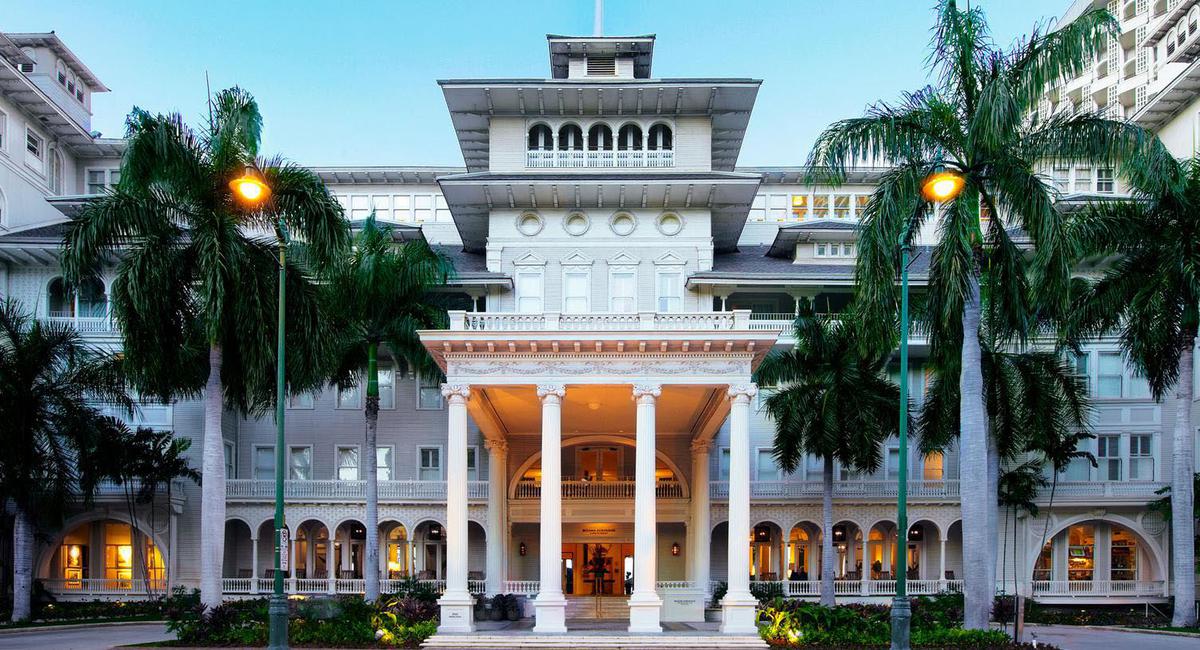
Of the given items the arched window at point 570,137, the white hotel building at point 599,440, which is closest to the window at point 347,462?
the white hotel building at point 599,440

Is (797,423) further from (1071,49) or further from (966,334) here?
(1071,49)

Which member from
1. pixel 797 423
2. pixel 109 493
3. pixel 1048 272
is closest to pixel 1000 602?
pixel 797 423

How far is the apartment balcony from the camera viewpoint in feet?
153

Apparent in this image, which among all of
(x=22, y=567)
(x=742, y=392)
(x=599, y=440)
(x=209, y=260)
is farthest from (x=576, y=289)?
(x=22, y=567)

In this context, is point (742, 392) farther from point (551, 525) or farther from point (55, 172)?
point (55, 172)

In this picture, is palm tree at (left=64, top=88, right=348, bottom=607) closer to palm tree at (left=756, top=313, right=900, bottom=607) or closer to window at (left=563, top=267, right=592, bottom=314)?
window at (left=563, top=267, right=592, bottom=314)

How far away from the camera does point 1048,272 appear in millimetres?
27188

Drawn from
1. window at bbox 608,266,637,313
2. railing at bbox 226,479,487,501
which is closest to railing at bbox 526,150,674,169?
window at bbox 608,266,637,313

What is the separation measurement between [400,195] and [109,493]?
68.9ft

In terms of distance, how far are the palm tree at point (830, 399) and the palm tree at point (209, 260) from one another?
706 inches

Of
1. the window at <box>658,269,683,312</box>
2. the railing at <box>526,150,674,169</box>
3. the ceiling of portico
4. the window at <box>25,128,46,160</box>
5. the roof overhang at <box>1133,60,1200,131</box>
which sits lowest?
the ceiling of portico

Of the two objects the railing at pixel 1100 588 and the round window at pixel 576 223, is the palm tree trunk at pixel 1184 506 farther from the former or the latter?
the round window at pixel 576 223

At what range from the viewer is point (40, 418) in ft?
123

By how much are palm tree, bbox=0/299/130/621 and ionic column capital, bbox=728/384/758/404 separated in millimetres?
20868
